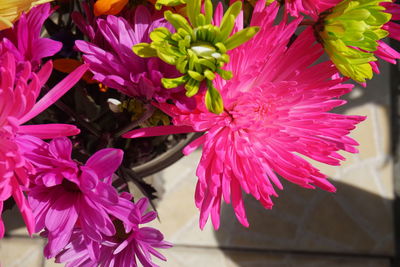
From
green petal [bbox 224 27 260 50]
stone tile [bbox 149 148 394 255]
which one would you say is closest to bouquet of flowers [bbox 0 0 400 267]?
green petal [bbox 224 27 260 50]

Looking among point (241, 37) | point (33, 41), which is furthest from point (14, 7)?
point (241, 37)

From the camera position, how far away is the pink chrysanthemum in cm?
25

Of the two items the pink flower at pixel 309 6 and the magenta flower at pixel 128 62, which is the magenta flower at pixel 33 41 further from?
the pink flower at pixel 309 6

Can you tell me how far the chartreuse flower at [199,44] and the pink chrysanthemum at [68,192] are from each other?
0.06 m

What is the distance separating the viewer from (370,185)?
2.18 ft

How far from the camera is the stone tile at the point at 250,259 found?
621mm

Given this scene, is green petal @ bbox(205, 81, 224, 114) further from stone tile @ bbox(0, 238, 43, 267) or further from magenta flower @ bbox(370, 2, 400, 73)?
stone tile @ bbox(0, 238, 43, 267)

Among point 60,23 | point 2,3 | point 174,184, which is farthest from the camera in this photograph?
point 174,184

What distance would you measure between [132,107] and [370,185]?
464mm

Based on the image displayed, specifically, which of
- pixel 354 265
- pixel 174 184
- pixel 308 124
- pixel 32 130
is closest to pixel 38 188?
pixel 32 130

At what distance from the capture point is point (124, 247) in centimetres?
30

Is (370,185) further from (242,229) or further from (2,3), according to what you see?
(2,3)

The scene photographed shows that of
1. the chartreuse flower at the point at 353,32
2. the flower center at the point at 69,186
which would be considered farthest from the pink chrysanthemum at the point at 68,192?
the chartreuse flower at the point at 353,32

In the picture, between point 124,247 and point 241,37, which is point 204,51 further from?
point 124,247
